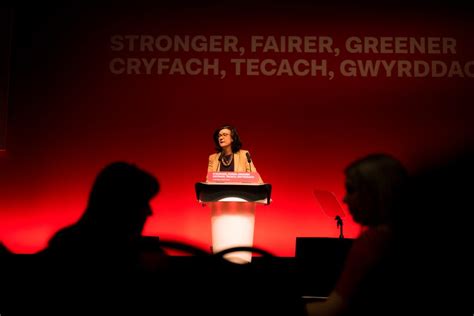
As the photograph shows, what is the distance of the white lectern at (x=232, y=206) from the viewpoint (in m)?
4.29

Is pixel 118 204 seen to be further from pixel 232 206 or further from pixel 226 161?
pixel 226 161

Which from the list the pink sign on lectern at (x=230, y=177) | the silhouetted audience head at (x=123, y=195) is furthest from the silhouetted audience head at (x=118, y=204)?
the pink sign on lectern at (x=230, y=177)

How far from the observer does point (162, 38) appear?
5.80 m

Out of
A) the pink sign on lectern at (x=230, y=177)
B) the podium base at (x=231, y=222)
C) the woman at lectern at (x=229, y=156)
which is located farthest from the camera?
the woman at lectern at (x=229, y=156)

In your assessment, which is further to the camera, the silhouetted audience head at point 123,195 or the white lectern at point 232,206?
the white lectern at point 232,206

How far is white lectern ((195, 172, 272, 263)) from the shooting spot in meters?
4.29

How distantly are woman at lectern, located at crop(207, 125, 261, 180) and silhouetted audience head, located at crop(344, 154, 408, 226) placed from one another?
3501 millimetres

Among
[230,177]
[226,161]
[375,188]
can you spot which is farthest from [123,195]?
[226,161]

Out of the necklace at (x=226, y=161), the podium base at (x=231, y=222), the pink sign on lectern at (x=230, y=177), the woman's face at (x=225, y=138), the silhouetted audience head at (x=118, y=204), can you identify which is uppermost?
the woman's face at (x=225, y=138)

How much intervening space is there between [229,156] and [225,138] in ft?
0.56

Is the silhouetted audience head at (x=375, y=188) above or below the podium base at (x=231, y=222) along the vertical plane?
above

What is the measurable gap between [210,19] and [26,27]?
203cm

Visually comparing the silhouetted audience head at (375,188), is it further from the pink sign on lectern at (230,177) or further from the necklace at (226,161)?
the necklace at (226,161)

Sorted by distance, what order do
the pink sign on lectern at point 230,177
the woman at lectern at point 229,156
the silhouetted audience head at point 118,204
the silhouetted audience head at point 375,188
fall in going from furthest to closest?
the woman at lectern at point 229,156 < the pink sign on lectern at point 230,177 < the silhouetted audience head at point 375,188 < the silhouetted audience head at point 118,204
